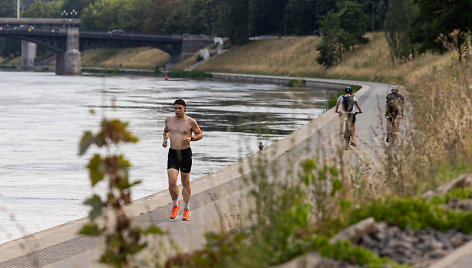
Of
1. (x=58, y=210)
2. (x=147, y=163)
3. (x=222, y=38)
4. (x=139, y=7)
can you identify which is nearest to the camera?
(x=58, y=210)

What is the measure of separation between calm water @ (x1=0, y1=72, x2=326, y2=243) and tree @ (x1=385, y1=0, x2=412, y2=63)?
1333 centimetres

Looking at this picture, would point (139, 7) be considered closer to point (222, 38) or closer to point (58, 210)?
point (222, 38)

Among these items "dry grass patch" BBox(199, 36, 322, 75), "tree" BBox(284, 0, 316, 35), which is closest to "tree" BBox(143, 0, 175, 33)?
"dry grass patch" BBox(199, 36, 322, 75)

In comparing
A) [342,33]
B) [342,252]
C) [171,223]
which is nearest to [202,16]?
[342,33]

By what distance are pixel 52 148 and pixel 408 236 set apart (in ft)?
65.7

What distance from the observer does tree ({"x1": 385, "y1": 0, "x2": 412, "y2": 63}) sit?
61188 mm

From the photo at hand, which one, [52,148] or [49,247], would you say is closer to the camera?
[49,247]

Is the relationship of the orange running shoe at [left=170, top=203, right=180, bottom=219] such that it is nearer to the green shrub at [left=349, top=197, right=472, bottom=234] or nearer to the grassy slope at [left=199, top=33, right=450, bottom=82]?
the green shrub at [left=349, top=197, right=472, bottom=234]

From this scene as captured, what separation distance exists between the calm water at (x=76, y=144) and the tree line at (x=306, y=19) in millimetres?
7992

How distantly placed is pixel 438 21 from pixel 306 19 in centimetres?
7584

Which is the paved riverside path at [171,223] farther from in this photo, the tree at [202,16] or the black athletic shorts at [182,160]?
the tree at [202,16]

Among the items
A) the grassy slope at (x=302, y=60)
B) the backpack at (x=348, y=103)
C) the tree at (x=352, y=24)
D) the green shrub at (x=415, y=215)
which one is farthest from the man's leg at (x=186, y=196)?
the tree at (x=352, y=24)

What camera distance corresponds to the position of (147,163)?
21672 millimetres

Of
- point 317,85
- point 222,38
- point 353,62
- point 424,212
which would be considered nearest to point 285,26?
point 222,38
